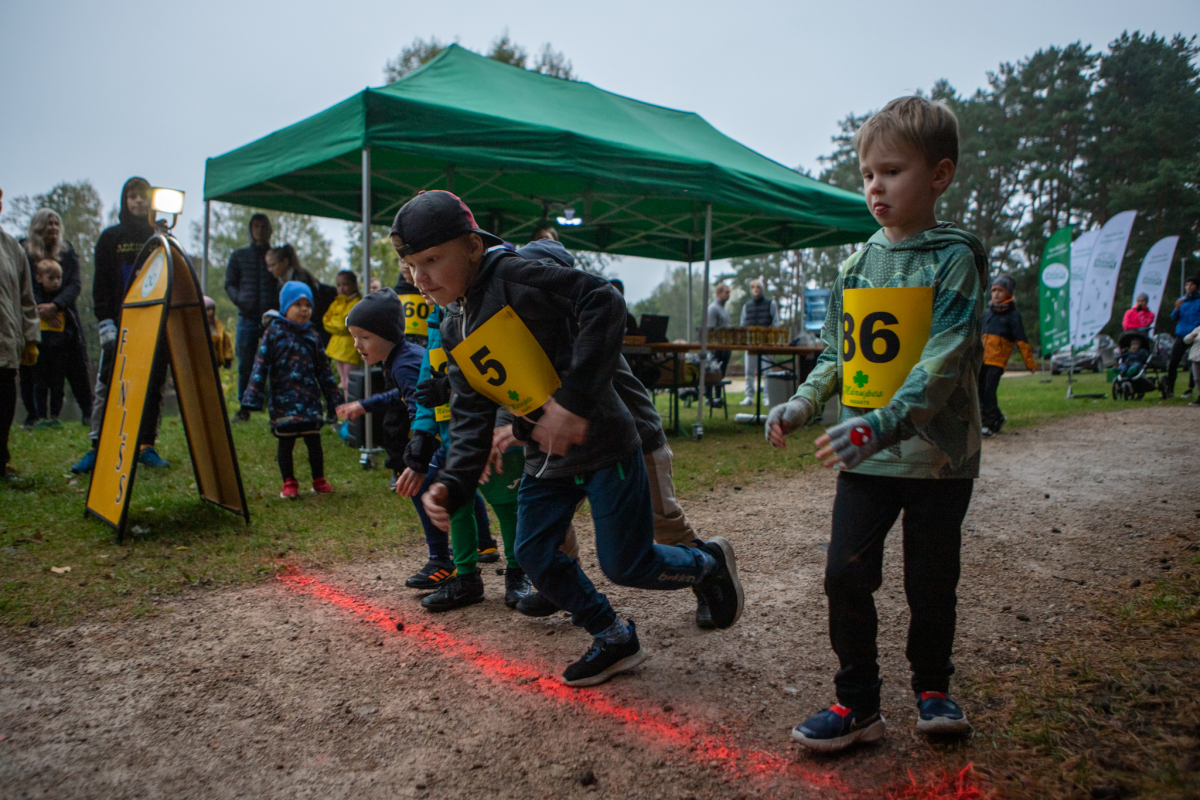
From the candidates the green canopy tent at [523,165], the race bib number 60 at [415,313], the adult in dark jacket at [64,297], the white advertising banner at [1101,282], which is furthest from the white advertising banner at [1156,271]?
Answer: the adult in dark jacket at [64,297]

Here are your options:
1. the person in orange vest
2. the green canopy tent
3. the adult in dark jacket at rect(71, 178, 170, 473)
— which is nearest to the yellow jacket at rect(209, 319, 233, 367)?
the adult in dark jacket at rect(71, 178, 170, 473)

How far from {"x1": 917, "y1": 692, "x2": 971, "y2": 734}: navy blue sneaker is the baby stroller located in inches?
511

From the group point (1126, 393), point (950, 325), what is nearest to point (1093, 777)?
point (950, 325)

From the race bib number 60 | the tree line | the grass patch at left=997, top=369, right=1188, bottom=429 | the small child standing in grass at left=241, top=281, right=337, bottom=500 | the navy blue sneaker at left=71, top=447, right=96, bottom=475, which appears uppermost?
the tree line

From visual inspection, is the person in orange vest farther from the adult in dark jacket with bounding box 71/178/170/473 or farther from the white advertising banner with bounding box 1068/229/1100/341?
the adult in dark jacket with bounding box 71/178/170/473

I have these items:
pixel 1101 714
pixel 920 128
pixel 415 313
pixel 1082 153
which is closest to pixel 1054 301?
pixel 415 313

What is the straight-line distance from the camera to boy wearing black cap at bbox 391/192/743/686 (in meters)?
2.25

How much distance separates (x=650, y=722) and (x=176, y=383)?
390cm

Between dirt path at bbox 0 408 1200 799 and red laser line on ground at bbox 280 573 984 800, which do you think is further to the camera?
dirt path at bbox 0 408 1200 799

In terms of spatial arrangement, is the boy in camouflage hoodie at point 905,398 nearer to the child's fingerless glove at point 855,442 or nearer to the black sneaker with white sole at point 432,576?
the child's fingerless glove at point 855,442

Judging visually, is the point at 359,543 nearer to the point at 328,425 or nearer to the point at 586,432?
the point at 586,432

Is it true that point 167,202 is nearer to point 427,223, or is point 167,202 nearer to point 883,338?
point 427,223

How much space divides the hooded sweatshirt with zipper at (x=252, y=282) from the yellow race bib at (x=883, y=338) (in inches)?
289

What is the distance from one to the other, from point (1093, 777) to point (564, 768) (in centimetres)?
132
